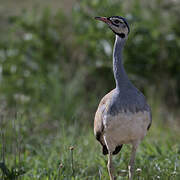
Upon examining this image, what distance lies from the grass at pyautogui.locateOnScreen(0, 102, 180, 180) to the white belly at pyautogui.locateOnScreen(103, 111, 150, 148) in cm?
31

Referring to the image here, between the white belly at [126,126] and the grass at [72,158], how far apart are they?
309 millimetres

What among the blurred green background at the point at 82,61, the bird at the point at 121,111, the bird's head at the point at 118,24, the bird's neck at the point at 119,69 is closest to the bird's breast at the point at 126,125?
the bird at the point at 121,111

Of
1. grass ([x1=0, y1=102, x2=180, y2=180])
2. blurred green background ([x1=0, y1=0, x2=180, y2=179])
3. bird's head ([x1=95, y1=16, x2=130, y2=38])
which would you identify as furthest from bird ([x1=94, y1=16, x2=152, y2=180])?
blurred green background ([x1=0, y1=0, x2=180, y2=179])

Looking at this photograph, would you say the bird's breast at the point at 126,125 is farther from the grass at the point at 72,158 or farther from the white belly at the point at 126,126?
the grass at the point at 72,158

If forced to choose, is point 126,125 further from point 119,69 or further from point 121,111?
point 119,69

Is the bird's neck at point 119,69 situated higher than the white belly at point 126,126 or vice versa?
the bird's neck at point 119,69

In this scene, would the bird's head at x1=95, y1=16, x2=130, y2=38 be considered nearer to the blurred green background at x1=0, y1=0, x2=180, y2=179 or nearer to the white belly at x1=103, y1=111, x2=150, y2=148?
the white belly at x1=103, y1=111, x2=150, y2=148

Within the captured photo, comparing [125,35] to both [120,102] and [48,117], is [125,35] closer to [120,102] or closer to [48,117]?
[120,102]

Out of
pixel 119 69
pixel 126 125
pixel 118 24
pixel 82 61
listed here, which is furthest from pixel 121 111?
pixel 82 61

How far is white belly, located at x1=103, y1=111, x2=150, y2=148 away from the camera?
292 cm

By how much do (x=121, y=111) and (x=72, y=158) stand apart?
Answer: 534 millimetres

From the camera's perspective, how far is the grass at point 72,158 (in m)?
3.30

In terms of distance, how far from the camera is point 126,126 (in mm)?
2930

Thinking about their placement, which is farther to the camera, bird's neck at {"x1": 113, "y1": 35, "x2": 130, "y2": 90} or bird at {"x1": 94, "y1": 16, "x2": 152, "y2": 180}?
bird's neck at {"x1": 113, "y1": 35, "x2": 130, "y2": 90}
